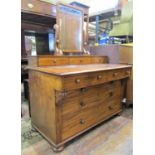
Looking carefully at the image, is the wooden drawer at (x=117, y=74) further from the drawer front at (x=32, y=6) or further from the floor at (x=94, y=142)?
the drawer front at (x=32, y=6)

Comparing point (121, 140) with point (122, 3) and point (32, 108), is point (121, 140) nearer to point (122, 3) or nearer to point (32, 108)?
point (32, 108)

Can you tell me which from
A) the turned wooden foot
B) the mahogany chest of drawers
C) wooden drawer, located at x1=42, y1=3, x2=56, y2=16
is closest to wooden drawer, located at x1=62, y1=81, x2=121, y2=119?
the mahogany chest of drawers

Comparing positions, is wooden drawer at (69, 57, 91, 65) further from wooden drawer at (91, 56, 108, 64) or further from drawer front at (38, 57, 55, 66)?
drawer front at (38, 57, 55, 66)

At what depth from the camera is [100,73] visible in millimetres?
1788

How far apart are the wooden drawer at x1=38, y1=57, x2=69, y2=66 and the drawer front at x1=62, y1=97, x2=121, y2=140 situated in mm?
690

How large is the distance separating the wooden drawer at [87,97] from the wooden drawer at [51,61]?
0.49 meters

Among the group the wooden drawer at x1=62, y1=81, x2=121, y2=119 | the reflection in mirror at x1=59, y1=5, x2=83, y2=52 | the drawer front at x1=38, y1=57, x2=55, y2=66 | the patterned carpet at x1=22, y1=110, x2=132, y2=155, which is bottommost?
the patterned carpet at x1=22, y1=110, x2=132, y2=155

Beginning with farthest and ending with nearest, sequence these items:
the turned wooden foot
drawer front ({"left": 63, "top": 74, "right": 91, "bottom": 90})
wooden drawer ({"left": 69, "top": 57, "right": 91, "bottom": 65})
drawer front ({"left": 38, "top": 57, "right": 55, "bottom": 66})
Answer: wooden drawer ({"left": 69, "top": 57, "right": 91, "bottom": 65}) < drawer front ({"left": 38, "top": 57, "right": 55, "bottom": 66}) < the turned wooden foot < drawer front ({"left": 63, "top": 74, "right": 91, "bottom": 90})

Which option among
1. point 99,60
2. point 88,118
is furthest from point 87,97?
point 99,60

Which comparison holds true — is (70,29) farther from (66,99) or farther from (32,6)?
(66,99)

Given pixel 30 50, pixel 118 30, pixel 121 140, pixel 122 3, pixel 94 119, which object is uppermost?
pixel 122 3

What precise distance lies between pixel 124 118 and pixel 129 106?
0.53m

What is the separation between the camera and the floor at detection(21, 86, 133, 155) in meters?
1.61
